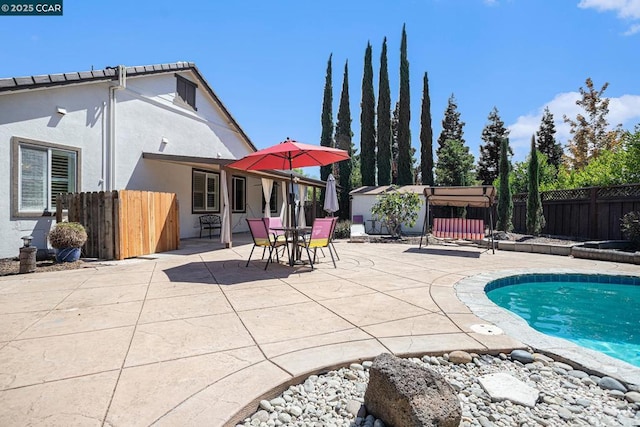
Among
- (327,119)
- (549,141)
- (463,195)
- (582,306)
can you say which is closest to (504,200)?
(463,195)

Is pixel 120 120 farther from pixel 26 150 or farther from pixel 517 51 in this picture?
pixel 517 51

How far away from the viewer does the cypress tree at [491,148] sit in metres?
27.9

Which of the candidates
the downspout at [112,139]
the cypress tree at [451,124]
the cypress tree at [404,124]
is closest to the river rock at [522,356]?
the downspout at [112,139]

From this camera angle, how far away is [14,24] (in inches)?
263

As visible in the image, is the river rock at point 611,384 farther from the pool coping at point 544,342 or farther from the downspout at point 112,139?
the downspout at point 112,139

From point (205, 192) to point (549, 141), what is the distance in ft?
101

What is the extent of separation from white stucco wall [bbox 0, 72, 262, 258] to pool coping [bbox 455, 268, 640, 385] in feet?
27.0

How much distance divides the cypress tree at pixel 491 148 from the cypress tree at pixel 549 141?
439 cm

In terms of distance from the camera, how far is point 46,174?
275 inches

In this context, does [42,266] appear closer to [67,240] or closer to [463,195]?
[67,240]

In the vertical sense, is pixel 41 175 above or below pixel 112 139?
below

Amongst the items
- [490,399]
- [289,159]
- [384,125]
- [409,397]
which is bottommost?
[490,399]

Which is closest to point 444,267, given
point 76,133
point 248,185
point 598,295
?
point 598,295

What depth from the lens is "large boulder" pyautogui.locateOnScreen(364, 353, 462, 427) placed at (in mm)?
1525
